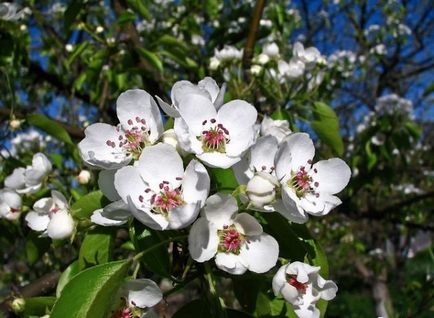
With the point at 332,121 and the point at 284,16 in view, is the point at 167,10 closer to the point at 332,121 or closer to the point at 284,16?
the point at 284,16

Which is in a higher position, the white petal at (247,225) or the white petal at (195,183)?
the white petal at (195,183)

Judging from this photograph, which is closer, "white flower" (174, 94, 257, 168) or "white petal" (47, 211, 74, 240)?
"white flower" (174, 94, 257, 168)

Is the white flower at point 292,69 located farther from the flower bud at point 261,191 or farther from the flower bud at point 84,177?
the flower bud at point 261,191

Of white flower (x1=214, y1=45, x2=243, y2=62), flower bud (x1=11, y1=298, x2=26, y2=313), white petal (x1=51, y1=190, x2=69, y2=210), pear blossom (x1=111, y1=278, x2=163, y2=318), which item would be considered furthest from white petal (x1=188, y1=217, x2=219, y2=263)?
white flower (x1=214, y1=45, x2=243, y2=62)

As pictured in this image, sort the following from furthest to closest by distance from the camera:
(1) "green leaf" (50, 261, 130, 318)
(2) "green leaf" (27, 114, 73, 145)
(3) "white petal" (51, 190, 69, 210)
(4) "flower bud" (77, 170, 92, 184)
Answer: (2) "green leaf" (27, 114, 73, 145), (4) "flower bud" (77, 170, 92, 184), (3) "white petal" (51, 190, 69, 210), (1) "green leaf" (50, 261, 130, 318)

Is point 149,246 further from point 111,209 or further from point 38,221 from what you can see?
point 38,221

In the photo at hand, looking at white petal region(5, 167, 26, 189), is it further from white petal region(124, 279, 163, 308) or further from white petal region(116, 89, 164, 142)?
white petal region(124, 279, 163, 308)

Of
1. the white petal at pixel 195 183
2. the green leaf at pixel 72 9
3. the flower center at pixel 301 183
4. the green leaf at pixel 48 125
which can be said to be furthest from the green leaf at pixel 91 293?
the green leaf at pixel 72 9
